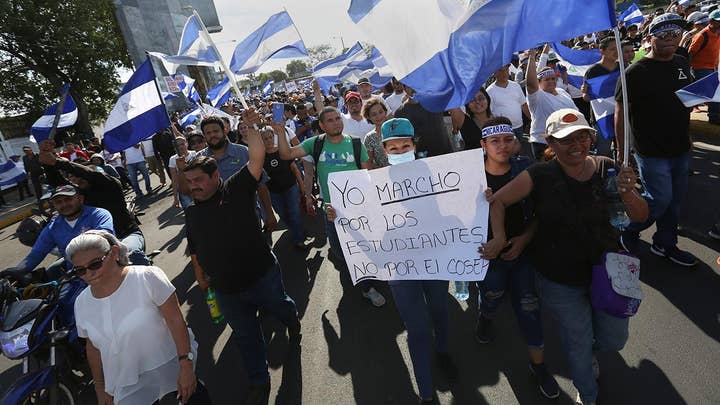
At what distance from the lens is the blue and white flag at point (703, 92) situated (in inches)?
104

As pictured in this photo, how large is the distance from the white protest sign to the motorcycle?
2.24 meters

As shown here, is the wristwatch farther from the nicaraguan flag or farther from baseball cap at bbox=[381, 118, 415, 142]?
the nicaraguan flag

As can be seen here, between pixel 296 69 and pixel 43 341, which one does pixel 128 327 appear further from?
pixel 296 69

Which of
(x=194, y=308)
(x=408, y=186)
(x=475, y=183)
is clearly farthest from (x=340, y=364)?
(x=194, y=308)

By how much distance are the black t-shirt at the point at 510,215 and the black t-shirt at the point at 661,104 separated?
1.71 m

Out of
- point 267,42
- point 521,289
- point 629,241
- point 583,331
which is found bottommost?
point 629,241

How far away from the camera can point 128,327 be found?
7.16 ft

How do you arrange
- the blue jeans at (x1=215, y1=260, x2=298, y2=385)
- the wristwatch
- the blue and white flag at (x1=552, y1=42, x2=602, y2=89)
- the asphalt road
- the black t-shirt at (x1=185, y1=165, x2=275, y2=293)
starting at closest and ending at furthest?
the wristwatch
the asphalt road
the black t-shirt at (x1=185, y1=165, x2=275, y2=293)
the blue jeans at (x1=215, y1=260, x2=298, y2=385)
the blue and white flag at (x1=552, y1=42, x2=602, y2=89)

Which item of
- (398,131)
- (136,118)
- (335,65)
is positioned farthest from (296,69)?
(398,131)

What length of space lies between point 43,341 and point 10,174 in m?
17.7

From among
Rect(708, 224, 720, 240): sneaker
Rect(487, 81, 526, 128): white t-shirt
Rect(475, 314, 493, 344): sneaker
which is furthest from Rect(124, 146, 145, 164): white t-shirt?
Rect(708, 224, 720, 240): sneaker

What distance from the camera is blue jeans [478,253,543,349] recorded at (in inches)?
99.7

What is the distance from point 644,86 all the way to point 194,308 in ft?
17.0

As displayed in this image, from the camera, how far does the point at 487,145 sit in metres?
2.57
